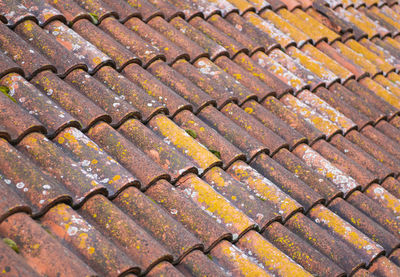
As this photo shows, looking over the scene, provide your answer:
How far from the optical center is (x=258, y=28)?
4.11m

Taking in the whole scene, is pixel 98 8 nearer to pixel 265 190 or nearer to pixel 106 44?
pixel 106 44

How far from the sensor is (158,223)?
2244mm

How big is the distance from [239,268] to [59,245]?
0.85m

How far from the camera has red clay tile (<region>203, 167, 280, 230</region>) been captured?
101 inches

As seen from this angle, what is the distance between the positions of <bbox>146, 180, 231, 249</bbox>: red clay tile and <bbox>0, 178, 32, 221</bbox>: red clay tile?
66cm

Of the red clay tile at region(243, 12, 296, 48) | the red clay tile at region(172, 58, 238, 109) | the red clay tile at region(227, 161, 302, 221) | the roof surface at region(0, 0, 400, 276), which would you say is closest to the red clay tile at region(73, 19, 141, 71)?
the roof surface at region(0, 0, 400, 276)

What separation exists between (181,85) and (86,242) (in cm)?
141

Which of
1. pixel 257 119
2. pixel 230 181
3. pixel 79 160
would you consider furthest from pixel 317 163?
pixel 79 160

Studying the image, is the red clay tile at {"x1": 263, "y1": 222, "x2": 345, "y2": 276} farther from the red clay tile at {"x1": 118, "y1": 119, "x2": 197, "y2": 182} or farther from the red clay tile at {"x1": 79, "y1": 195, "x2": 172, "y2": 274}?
the red clay tile at {"x1": 79, "y1": 195, "x2": 172, "y2": 274}

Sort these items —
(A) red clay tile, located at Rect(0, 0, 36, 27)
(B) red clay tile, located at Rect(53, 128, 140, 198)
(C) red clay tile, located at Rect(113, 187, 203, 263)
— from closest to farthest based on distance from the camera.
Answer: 1. (C) red clay tile, located at Rect(113, 187, 203, 263)
2. (B) red clay tile, located at Rect(53, 128, 140, 198)
3. (A) red clay tile, located at Rect(0, 0, 36, 27)

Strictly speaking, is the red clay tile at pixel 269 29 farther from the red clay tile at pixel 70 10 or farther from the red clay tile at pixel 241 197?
the red clay tile at pixel 241 197

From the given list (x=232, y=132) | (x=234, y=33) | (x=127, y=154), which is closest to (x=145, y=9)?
(x=234, y=33)

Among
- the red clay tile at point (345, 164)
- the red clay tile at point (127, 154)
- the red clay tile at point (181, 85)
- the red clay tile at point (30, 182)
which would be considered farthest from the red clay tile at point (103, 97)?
the red clay tile at point (345, 164)

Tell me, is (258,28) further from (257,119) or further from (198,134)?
(198,134)
